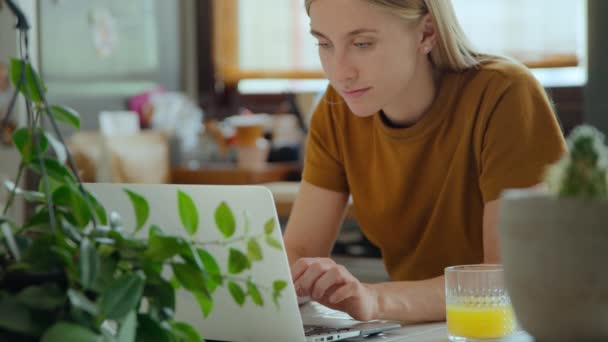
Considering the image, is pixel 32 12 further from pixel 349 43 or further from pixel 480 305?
pixel 480 305

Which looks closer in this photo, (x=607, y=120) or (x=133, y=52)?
(x=607, y=120)

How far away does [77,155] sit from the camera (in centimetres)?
330

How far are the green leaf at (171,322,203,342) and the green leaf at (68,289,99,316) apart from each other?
0.08 metres

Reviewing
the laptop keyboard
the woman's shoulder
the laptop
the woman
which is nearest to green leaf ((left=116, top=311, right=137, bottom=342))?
the laptop

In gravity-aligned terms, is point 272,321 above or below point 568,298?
below

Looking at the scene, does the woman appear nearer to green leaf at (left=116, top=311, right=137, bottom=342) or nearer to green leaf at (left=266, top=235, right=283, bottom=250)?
green leaf at (left=266, top=235, right=283, bottom=250)

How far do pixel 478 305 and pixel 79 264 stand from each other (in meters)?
0.53

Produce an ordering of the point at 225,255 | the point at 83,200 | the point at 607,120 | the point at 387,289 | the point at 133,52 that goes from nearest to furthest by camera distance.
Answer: the point at 83,200
the point at 225,255
the point at 387,289
the point at 607,120
the point at 133,52

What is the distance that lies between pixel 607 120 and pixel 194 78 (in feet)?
8.04

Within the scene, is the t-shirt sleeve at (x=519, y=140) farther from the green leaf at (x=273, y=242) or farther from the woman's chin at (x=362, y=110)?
the green leaf at (x=273, y=242)

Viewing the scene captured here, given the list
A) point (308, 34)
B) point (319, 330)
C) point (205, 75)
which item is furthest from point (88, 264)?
point (205, 75)

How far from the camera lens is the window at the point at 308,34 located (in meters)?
3.68

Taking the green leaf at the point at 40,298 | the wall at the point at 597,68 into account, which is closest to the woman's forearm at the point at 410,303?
the green leaf at the point at 40,298

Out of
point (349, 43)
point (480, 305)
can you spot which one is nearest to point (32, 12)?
point (349, 43)
